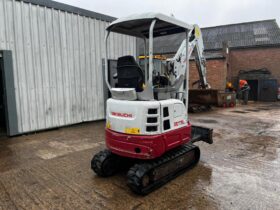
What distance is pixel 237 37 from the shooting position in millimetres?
19703

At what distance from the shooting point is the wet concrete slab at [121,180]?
291 cm

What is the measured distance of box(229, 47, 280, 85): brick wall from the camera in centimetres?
1705

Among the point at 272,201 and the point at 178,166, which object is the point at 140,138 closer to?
the point at 178,166

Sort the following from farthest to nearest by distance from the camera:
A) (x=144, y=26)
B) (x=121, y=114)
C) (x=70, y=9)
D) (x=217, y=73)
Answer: (x=217, y=73) → (x=70, y=9) → (x=144, y=26) → (x=121, y=114)

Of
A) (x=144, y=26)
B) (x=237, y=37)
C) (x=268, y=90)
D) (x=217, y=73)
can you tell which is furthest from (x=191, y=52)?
(x=237, y=37)

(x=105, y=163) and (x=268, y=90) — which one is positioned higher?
(x=268, y=90)

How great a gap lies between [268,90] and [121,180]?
14956 millimetres

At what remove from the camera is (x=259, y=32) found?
758 inches

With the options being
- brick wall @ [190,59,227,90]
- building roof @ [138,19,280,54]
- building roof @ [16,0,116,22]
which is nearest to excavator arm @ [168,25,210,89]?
building roof @ [16,0,116,22]

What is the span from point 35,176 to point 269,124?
7.50 m

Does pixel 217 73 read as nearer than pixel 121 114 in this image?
No

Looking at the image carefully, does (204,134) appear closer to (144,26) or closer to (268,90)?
(144,26)

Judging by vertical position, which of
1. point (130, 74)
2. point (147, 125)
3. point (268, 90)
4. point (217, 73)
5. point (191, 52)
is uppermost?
point (191, 52)

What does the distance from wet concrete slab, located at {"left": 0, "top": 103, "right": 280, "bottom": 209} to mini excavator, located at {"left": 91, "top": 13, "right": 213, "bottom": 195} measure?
231mm
